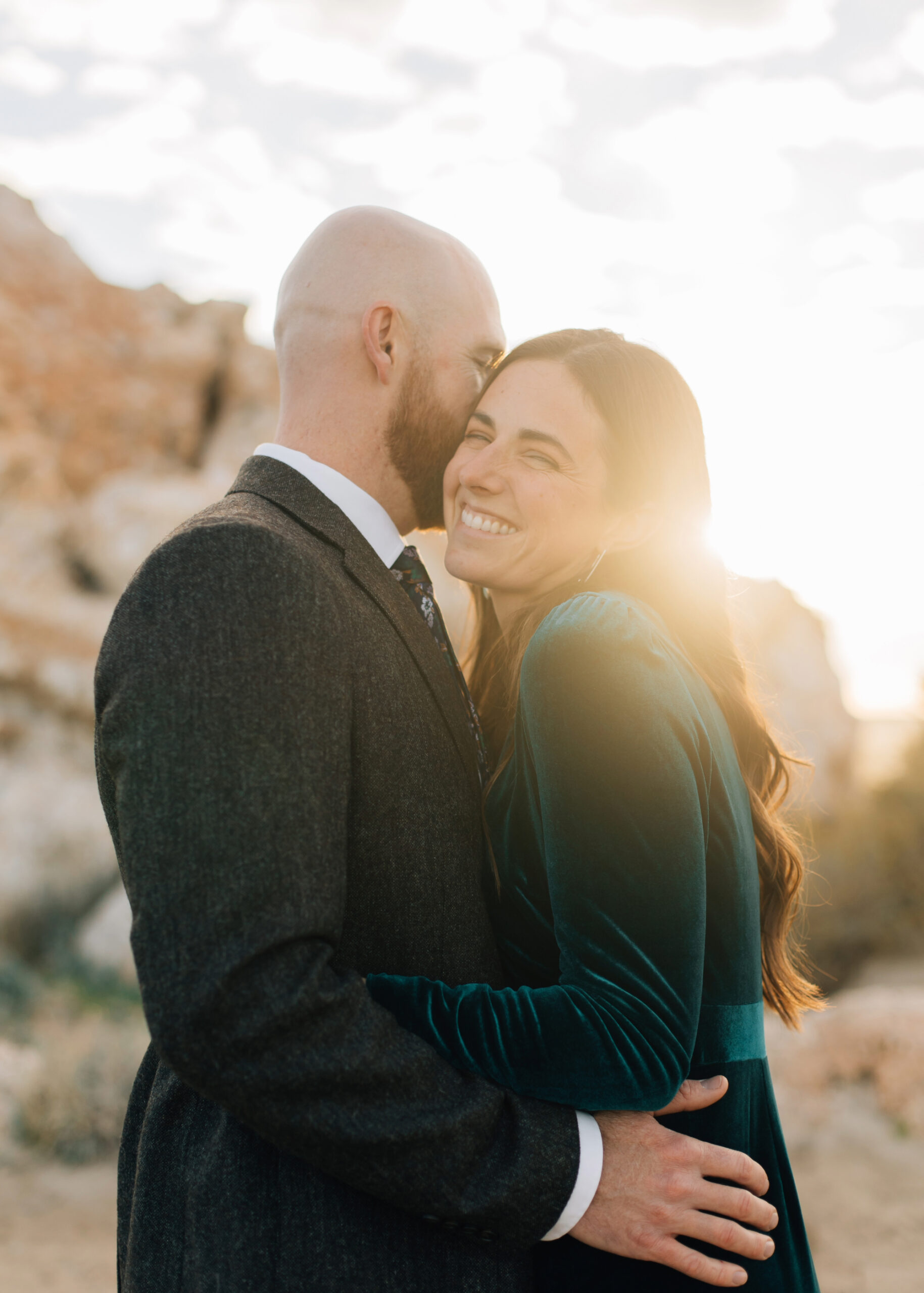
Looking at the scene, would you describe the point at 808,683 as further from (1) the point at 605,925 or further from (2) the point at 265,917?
(2) the point at 265,917

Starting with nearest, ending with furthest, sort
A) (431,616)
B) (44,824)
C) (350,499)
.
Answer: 1. (350,499)
2. (431,616)
3. (44,824)

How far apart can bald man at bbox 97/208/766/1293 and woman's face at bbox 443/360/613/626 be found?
38cm

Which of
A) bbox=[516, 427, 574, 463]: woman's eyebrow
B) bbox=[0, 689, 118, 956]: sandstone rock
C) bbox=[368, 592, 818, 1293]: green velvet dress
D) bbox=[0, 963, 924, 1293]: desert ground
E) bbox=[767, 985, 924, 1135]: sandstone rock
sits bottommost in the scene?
bbox=[0, 963, 924, 1293]: desert ground

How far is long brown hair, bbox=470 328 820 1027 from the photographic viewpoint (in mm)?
1973

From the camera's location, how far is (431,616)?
1.88 m

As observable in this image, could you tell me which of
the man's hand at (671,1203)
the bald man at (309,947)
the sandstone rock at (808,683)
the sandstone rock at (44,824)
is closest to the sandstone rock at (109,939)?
the sandstone rock at (44,824)

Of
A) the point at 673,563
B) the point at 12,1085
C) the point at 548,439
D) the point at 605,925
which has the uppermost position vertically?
the point at 548,439

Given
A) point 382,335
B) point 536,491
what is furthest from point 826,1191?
point 382,335

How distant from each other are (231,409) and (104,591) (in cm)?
360

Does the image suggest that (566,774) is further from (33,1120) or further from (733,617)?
(33,1120)

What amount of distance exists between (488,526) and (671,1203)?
129 centimetres

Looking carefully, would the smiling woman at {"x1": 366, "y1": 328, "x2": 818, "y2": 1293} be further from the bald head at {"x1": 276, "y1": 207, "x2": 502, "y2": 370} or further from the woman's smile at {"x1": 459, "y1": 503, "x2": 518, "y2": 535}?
the bald head at {"x1": 276, "y1": 207, "x2": 502, "y2": 370}

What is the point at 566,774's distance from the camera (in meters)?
1.36

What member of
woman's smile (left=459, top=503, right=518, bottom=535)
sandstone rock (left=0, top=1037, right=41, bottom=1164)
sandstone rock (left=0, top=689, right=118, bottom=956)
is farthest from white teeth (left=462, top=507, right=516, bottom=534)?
sandstone rock (left=0, top=689, right=118, bottom=956)
